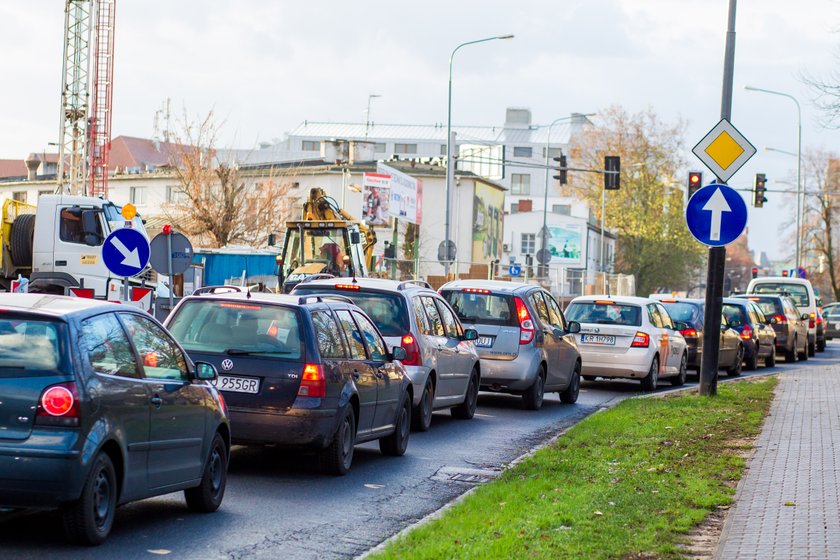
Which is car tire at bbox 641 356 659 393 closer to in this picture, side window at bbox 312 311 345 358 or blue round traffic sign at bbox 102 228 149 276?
blue round traffic sign at bbox 102 228 149 276

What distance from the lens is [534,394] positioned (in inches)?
725

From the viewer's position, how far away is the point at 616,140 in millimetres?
86812

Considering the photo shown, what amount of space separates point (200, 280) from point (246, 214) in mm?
17268

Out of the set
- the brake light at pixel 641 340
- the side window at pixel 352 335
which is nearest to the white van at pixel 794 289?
the brake light at pixel 641 340

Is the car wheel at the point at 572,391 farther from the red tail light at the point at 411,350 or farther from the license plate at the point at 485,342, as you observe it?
the red tail light at the point at 411,350

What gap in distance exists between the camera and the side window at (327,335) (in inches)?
432

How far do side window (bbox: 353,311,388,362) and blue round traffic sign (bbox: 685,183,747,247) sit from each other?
227 inches

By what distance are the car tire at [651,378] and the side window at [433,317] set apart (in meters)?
7.91

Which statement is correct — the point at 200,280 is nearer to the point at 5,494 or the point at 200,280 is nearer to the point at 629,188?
the point at 5,494

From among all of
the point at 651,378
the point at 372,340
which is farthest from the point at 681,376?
the point at 372,340

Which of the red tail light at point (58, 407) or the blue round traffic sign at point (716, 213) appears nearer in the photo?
the red tail light at point (58, 407)

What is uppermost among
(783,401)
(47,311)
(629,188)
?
(629,188)

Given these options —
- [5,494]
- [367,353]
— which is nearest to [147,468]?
[5,494]

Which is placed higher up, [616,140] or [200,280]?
[616,140]
